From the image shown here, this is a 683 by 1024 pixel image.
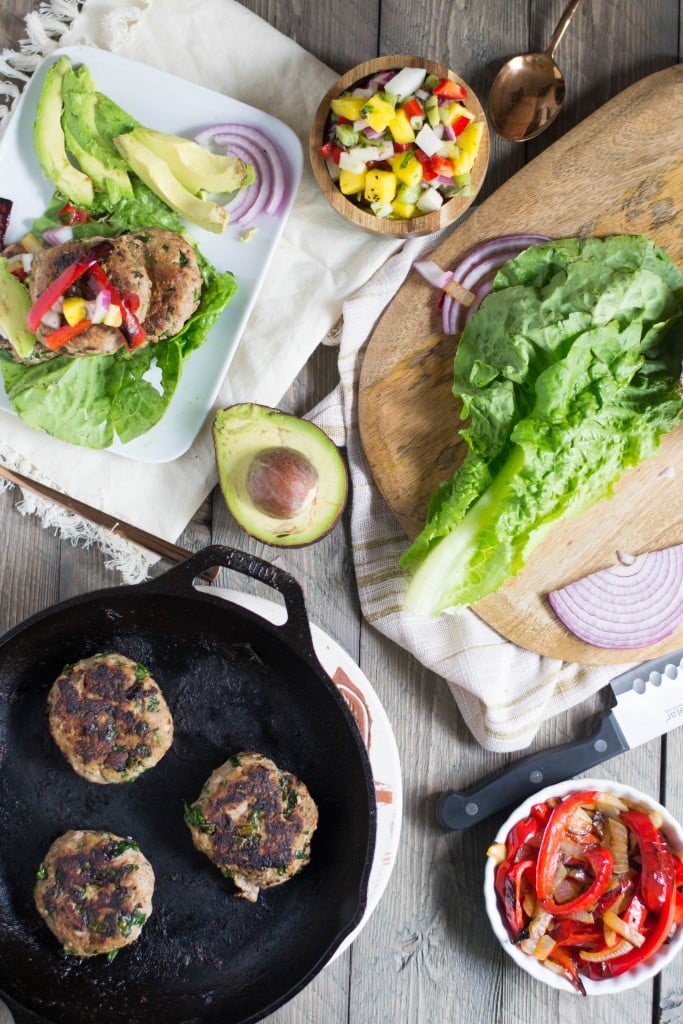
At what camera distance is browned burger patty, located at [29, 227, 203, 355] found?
9.45 feet

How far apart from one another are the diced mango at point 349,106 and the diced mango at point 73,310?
3.37 ft

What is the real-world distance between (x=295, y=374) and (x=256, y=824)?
1.49 m

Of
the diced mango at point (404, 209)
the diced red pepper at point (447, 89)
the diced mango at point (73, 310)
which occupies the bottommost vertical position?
the diced mango at point (73, 310)

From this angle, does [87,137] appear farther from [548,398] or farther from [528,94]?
[548,398]

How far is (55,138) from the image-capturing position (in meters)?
2.96

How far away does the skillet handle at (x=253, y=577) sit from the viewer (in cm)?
252

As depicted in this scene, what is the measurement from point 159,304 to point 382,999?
99.6 inches

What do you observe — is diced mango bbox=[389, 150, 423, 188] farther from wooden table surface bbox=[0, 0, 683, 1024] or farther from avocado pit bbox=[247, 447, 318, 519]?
avocado pit bbox=[247, 447, 318, 519]

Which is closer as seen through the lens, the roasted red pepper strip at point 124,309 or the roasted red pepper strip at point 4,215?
the roasted red pepper strip at point 124,309

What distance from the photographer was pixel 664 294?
2.79 m

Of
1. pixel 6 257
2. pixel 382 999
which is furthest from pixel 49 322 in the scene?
pixel 382 999

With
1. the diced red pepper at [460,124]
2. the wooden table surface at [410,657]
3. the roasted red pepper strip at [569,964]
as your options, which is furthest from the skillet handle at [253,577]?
the diced red pepper at [460,124]

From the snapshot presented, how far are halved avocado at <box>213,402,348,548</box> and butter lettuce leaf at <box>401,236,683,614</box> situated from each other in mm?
341

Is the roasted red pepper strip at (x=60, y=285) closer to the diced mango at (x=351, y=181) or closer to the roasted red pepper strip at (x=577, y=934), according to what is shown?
the diced mango at (x=351, y=181)
